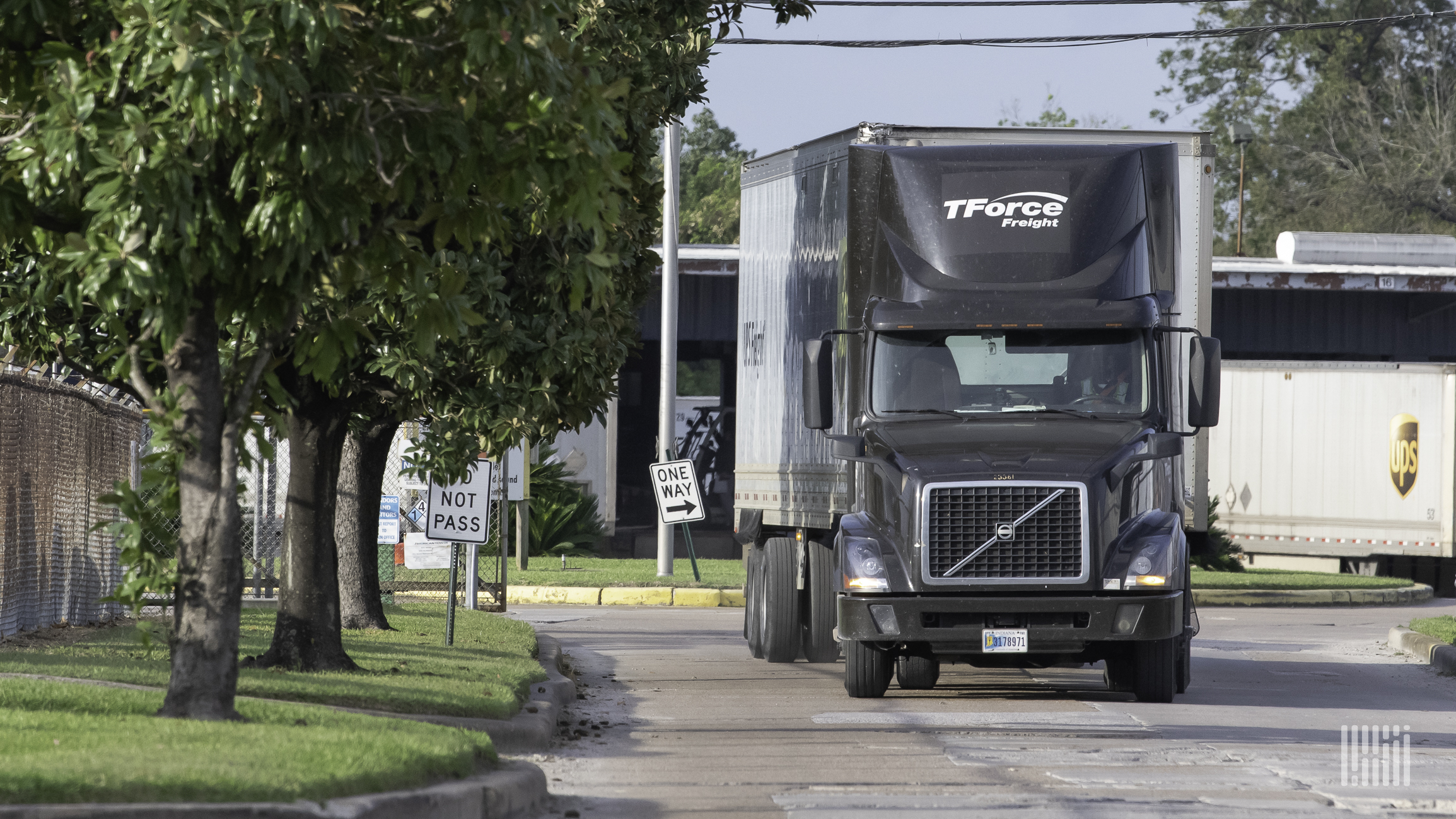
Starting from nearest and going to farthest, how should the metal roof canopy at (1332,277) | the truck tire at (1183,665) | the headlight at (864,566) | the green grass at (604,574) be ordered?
the headlight at (864,566) < the truck tire at (1183,665) < the green grass at (604,574) < the metal roof canopy at (1332,277)

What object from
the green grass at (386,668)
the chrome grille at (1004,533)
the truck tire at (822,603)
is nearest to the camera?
the green grass at (386,668)

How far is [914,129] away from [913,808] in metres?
7.23

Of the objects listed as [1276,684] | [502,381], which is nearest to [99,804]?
[502,381]

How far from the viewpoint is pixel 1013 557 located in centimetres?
1159

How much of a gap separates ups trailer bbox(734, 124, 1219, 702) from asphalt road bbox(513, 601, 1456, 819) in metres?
0.56

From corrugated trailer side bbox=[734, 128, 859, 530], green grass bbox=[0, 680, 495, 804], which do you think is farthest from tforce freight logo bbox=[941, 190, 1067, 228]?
green grass bbox=[0, 680, 495, 804]

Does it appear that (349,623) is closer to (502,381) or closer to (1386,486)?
(502,381)

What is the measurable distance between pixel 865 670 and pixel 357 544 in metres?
5.44

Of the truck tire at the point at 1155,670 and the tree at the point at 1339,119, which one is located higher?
the tree at the point at 1339,119

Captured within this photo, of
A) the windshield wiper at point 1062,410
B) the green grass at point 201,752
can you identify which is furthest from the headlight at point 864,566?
the green grass at point 201,752

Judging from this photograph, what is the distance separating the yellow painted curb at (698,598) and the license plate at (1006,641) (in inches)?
450

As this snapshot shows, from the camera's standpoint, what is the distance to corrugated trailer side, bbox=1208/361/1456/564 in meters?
26.5

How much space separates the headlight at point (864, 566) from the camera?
11.7 metres

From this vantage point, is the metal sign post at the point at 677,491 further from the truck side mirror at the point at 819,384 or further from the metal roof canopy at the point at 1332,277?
the metal roof canopy at the point at 1332,277
